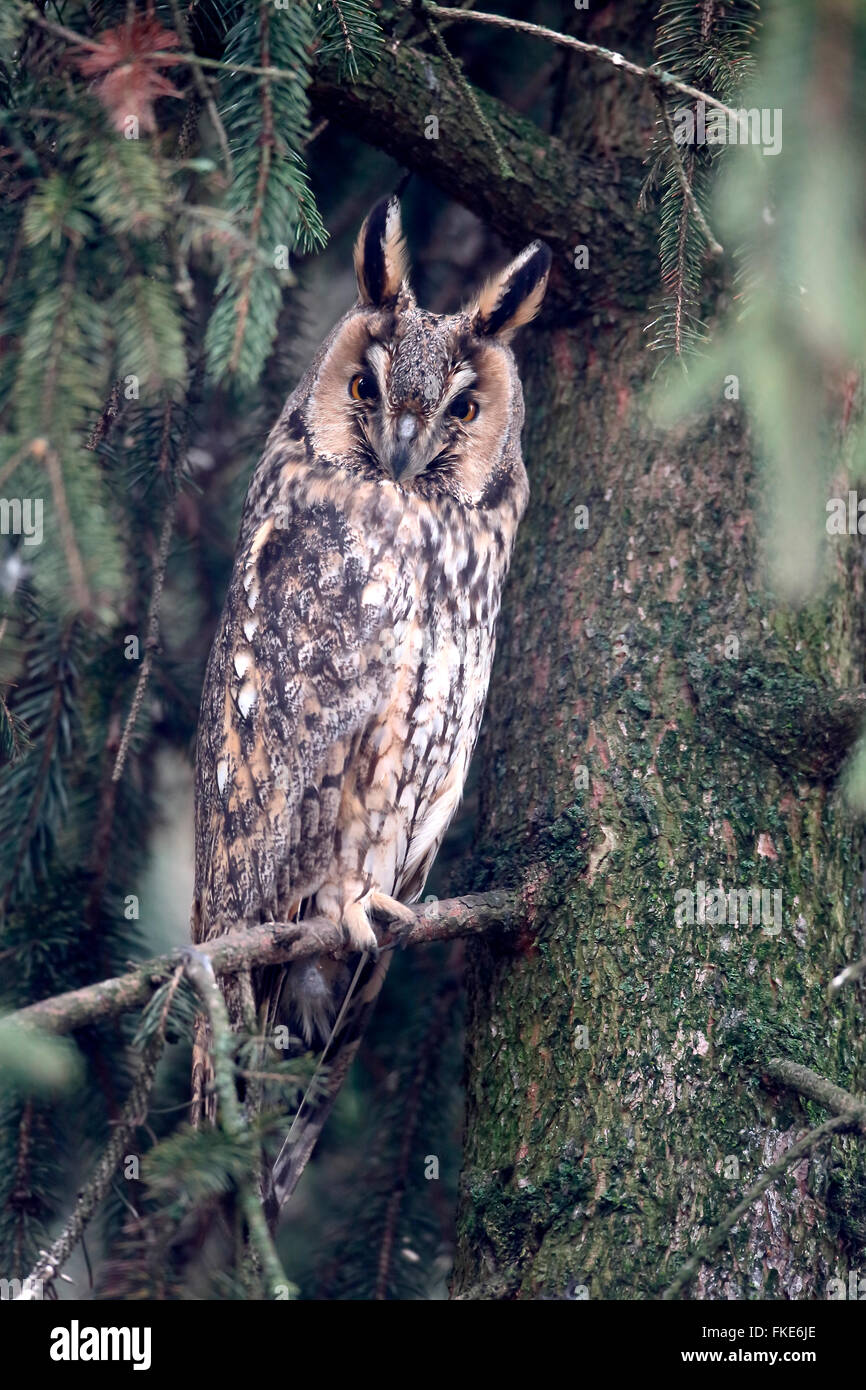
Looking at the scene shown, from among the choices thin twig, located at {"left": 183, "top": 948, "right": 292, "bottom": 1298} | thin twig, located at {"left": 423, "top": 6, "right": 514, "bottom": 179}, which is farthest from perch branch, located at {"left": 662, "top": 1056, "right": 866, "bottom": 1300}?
thin twig, located at {"left": 423, "top": 6, "right": 514, "bottom": 179}

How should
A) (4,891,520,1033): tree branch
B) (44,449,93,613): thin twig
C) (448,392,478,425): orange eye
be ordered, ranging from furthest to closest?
(448,392,478,425): orange eye → (4,891,520,1033): tree branch → (44,449,93,613): thin twig

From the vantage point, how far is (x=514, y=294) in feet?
7.31

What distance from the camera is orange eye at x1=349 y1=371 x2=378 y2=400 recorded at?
2.17m

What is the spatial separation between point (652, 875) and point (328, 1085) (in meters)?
0.70

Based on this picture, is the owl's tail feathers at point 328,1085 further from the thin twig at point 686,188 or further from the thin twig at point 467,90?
the thin twig at point 467,90

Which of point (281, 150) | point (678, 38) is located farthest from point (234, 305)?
point (678, 38)

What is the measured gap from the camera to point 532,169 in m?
2.21

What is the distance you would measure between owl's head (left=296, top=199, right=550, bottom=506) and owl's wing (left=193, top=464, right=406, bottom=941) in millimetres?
169

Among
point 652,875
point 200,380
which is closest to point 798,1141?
point 652,875

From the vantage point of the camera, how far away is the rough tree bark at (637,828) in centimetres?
181

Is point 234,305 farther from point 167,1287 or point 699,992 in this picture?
point 699,992

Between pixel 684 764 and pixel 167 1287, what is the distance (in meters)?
1.18

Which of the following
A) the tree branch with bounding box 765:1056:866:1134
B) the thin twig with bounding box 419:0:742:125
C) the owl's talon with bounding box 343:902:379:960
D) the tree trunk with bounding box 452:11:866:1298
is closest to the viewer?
the tree branch with bounding box 765:1056:866:1134

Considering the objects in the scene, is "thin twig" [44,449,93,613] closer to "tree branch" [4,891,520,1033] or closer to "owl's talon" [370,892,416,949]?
"tree branch" [4,891,520,1033]
